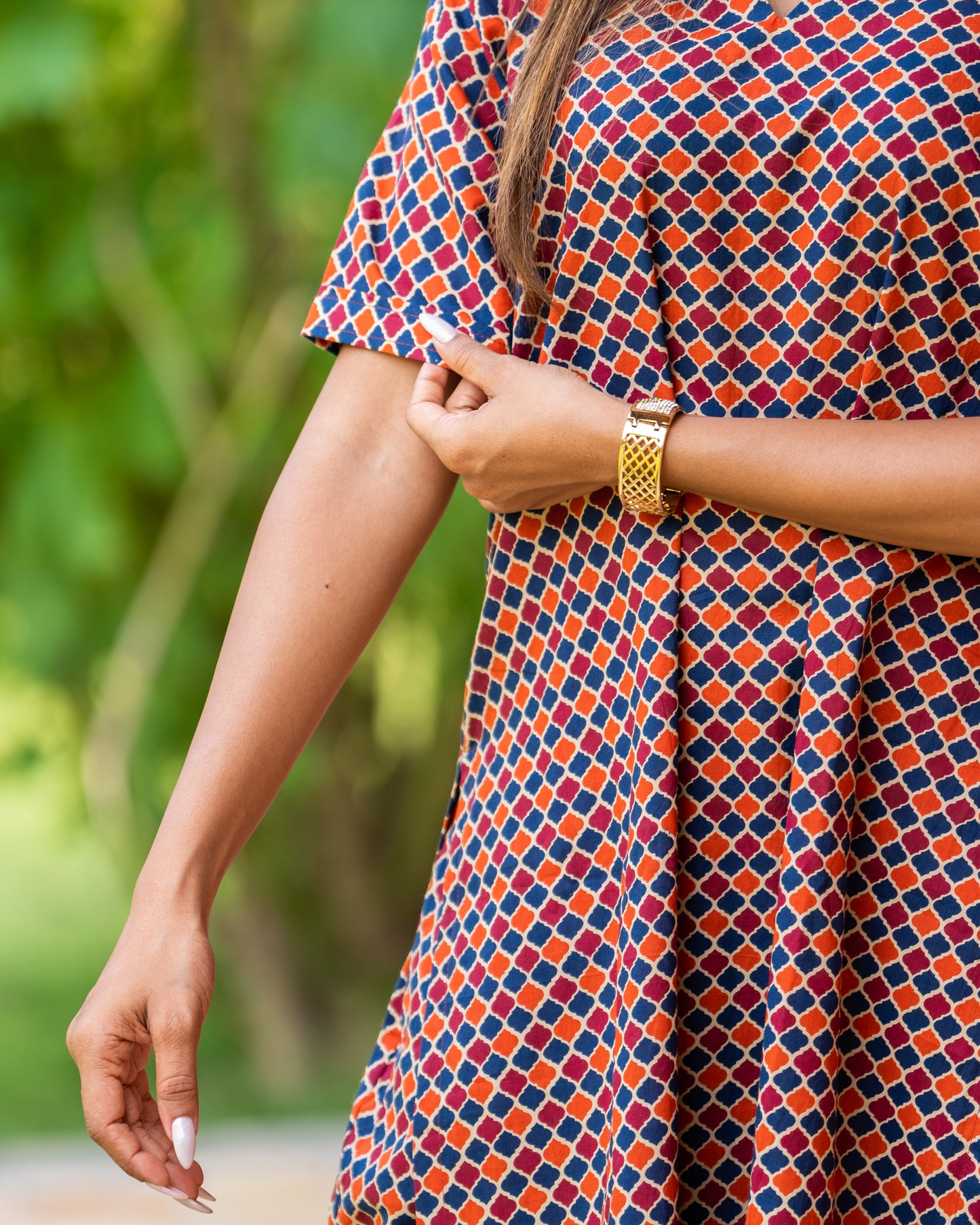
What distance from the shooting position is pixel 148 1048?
3.22 ft

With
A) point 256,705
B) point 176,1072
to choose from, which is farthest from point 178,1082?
point 256,705

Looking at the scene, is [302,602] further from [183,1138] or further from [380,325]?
[183,1138]

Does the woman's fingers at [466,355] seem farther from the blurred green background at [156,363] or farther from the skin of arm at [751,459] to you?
the blurred green background at [156,363]

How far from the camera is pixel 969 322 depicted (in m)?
0.95

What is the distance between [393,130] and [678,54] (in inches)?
11.1

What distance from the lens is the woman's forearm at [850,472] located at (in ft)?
2.95

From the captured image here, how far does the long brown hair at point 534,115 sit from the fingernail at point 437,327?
68mm

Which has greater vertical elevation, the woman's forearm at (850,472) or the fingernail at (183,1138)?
the woman's forearm at (850,472)

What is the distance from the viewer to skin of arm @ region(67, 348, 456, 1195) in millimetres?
954

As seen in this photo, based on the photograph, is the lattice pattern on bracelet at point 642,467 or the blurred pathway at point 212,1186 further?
the blurred pathway at point 212,1186

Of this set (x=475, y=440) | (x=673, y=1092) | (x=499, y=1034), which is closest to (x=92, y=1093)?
(x=499, y=1034)

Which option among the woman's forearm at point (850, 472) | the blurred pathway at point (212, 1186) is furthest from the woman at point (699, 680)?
the blurred pathway at point (212, 1186)

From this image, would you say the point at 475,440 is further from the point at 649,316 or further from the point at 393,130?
the point at 393,130

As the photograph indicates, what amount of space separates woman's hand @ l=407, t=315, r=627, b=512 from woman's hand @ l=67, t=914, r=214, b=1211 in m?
0.38
